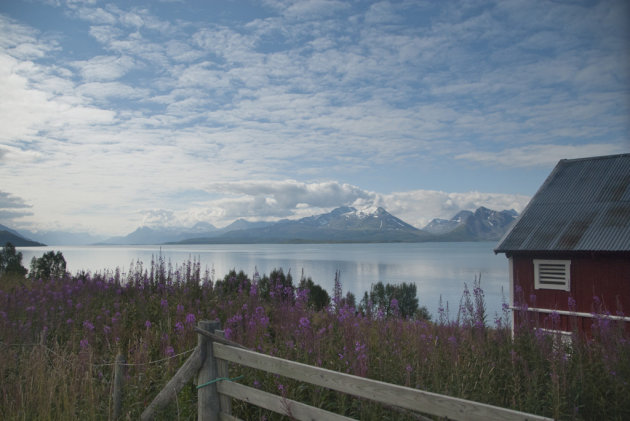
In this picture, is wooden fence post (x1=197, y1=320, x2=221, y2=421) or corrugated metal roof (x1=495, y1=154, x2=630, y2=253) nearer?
wooden fence post (x1=197, y1=320, x2=221, y2=421)

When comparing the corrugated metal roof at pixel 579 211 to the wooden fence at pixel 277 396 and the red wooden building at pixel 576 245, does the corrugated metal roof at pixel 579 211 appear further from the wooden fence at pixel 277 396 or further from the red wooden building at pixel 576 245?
the wooden fence at pixel 277 396

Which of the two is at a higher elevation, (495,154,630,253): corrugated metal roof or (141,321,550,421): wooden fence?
(495,154,630,253): corrugated metal roof

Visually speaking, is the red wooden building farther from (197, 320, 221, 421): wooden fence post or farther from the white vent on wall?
Answer: (197, 320, 221, 421): wooden fence post

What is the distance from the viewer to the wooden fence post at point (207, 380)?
4.39 meters

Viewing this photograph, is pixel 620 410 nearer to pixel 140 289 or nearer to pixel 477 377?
pixel 477 377

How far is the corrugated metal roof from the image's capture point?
11125mm

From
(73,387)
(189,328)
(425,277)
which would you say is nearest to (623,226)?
(189,328)

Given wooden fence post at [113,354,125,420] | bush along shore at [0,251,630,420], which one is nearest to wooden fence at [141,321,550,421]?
bush along shore at [0,251,630,420]

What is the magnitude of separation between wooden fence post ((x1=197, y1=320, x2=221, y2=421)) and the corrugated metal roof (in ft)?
34.9

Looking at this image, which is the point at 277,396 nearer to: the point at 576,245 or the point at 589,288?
the point at 589,288

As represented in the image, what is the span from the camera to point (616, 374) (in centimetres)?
394

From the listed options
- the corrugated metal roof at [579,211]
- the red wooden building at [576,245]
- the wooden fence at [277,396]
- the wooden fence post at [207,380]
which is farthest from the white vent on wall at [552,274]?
the wooden fence post at [207,380]

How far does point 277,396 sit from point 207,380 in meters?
1.04

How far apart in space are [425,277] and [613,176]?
205 ft
